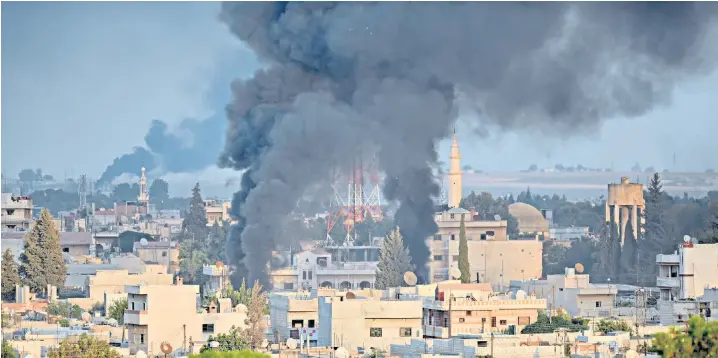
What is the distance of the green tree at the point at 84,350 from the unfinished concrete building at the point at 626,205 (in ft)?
147

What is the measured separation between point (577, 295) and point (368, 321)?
11943 mm

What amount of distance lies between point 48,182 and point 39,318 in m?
76.9

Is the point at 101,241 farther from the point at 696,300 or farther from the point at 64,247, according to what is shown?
the point at 696,300

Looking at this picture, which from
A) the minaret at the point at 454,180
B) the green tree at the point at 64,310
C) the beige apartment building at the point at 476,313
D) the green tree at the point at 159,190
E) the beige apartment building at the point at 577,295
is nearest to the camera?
the beige apartment building at the point at 476,313

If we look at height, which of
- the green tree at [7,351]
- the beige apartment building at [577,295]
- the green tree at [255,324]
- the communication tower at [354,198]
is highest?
the communication tower at [354,198]

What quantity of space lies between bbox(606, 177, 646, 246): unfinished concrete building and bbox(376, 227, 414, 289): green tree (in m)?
16.6

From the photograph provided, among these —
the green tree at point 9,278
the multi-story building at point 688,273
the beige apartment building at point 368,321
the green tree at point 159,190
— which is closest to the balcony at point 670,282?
the multi-story building at point 688,273

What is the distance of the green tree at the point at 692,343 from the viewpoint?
2911 cm

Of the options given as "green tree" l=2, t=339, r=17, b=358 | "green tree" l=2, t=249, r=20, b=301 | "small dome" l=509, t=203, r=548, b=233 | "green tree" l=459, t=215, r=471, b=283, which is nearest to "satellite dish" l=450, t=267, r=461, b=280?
"green tree" l=459, t=215, r=471, b=283

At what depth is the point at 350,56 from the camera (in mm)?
70438

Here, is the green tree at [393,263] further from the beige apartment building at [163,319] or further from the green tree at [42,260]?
the beige apartment building at [163,319]

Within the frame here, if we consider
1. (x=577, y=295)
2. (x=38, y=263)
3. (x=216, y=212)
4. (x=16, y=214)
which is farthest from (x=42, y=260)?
(x=216, y=212)

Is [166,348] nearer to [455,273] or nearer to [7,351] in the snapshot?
[7,351]

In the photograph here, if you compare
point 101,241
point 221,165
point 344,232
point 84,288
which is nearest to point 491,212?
point 344,232
